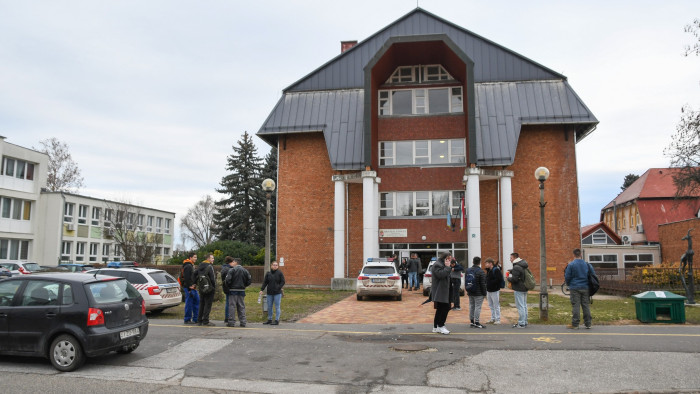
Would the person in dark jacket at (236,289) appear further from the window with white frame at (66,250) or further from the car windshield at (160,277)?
the window with white frame at (66,250)

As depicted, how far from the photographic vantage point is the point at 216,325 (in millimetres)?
12711

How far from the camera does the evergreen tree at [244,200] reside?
45875mm

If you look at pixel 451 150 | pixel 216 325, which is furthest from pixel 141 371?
pixel 451 150

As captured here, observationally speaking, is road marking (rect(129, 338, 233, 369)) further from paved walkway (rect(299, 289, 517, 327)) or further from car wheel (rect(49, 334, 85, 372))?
paved walkway (rect(299, 289, 517, 327))

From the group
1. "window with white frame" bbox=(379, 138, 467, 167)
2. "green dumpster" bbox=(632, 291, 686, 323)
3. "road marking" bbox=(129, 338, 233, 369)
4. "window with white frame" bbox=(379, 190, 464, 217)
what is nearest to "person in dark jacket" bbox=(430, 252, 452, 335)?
"road marking" bbox=(129, 338, 233, 369)

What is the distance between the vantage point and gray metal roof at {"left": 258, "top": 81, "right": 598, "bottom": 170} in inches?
1065

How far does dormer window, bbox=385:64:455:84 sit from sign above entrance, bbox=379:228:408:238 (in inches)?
347

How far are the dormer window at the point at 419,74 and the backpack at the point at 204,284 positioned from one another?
20323mm

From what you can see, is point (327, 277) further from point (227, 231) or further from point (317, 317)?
point (227, 231)

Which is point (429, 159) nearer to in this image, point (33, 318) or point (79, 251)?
point (33, 318)

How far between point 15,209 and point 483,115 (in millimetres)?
35392

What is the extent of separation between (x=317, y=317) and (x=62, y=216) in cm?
3639

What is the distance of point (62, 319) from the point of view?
782 cm

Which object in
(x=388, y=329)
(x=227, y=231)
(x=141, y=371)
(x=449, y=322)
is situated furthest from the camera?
(x=227, y=231)
